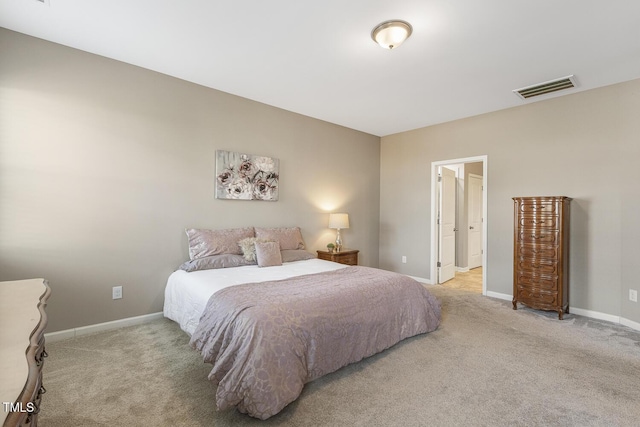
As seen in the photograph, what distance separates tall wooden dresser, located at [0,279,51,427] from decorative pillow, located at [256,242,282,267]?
1880mm

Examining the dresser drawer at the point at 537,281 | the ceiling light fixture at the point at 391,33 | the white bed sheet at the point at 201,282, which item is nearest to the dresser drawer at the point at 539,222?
the dresser drawer at the point at 537,281

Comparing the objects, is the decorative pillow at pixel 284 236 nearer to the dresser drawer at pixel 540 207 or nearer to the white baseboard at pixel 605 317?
the dresser drawer at pixel 540 207

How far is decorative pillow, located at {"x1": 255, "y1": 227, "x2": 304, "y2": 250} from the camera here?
3729 mm

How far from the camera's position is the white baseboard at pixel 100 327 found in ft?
8.59

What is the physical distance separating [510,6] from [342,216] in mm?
3036

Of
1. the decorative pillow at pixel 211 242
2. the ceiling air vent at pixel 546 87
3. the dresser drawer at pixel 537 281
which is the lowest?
the dresser drawer at pixel 537 281

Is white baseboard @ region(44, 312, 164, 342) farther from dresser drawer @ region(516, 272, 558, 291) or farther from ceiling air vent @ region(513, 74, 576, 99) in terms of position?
ceiling air vent @ region(513, 74, 576, 99)

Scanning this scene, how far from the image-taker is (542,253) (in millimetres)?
3404

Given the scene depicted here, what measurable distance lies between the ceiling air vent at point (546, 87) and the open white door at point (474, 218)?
9.23 feet

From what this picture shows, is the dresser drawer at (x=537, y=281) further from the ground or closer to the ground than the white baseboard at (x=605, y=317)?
further from the ground

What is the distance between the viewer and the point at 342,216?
14.7 feet

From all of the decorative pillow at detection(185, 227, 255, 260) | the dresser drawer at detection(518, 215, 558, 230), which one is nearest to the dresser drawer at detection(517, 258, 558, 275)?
the dresser drawer at detection(518, 215, 558, 230)

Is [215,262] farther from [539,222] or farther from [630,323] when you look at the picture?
[630,323]

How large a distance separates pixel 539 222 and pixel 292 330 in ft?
10.7
